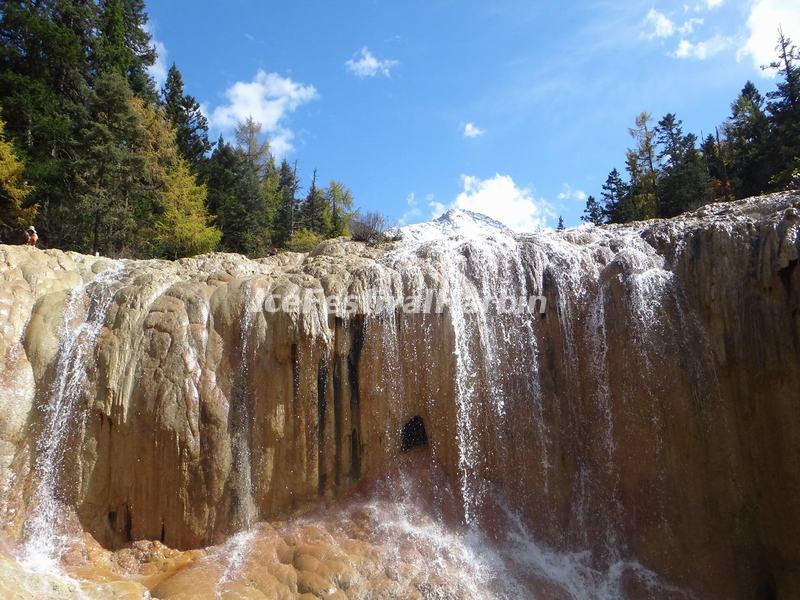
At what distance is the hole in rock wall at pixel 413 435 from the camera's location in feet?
34.3

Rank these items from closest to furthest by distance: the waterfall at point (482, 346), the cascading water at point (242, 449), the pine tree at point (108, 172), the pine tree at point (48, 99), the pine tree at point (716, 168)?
the cascading water at point (242, 449), the waterfall at point (482, 346), the pine tree at point (108, 172), the pine tree at point (48, 99), the pine tree at point (716, 168)

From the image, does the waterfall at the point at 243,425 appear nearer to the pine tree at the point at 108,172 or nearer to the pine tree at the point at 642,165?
the pine tree at the point at 108,172

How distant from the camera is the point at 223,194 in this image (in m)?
34.6

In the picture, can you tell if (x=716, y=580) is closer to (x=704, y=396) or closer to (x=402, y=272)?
(x=704, y=396)

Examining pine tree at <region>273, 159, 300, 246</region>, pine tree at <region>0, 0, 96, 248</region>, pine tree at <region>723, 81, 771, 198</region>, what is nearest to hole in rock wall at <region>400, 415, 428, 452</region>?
pine tree at <region>0, 0, 96, 248</region>

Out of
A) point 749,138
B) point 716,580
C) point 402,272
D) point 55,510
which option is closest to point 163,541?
point 55,510

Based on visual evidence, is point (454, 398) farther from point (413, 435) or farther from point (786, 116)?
point (786, 116)

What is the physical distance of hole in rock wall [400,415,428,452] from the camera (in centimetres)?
1046

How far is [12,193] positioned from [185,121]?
17.1 meters

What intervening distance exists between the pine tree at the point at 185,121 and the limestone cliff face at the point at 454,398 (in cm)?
2639

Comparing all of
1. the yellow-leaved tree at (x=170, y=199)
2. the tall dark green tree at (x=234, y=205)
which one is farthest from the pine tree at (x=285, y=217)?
the yellow-leaved tree at (x=170, y=199)

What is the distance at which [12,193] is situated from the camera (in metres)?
22.4

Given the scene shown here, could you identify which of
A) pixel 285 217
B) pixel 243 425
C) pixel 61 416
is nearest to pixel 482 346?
pixel 243 425

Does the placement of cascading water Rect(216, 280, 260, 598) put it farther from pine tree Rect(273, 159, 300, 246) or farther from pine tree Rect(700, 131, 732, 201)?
pine tree Rect(273, 159, 300, 246)
